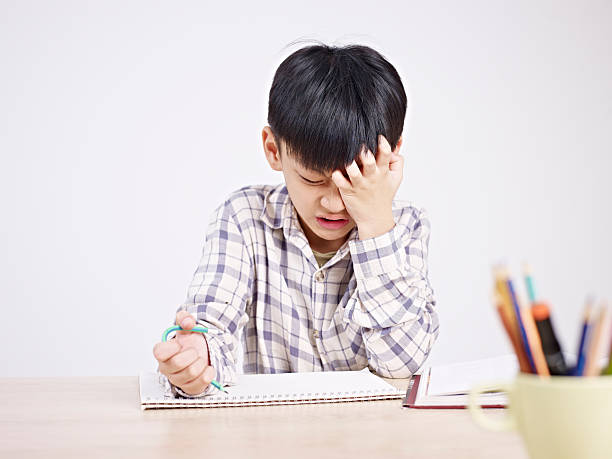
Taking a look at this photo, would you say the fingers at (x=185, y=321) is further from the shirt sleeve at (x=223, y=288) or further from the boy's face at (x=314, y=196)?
the boy's face at (x=314, y=196)

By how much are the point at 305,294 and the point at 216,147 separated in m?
1.58

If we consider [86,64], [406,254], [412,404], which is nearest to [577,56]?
[86,64]

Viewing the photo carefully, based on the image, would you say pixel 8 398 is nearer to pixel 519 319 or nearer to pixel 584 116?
pixel 519 319

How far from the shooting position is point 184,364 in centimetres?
80

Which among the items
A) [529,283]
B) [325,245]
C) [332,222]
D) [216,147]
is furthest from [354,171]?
[216,147]

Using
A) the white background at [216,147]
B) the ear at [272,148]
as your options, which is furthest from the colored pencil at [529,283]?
the white background at [216,147]

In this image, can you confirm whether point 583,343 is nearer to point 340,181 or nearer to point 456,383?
point 456,383

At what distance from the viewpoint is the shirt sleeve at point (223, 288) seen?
1052 mm

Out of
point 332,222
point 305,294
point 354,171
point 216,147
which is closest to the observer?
point 354,171

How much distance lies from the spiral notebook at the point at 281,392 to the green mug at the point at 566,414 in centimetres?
43

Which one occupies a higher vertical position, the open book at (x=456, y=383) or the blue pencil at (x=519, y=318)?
the blue pencil at (x=519, y=318)

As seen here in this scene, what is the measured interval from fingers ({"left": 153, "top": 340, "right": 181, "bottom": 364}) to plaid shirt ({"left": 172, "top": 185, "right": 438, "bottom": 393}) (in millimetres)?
211

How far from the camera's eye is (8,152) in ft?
8.44

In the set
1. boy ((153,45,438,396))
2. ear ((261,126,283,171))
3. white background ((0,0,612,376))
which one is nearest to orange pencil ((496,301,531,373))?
boy ((153,45,438,396))
